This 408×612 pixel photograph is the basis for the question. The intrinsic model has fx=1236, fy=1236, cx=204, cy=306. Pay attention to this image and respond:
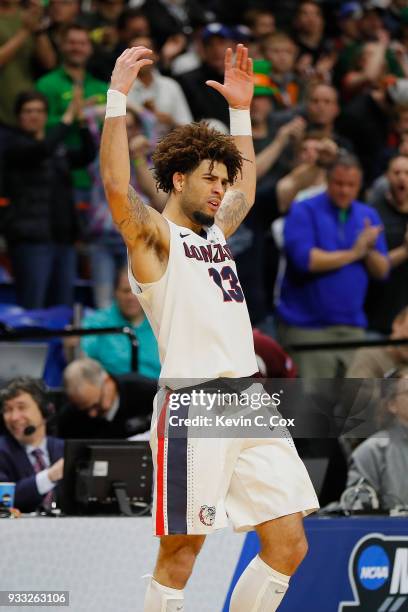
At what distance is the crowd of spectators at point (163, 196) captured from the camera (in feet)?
26.9

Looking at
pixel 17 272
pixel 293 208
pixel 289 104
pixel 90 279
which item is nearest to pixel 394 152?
pixel 289 104

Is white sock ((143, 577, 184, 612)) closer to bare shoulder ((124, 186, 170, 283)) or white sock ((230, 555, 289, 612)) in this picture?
white sock ((230, 555, 289, 612))

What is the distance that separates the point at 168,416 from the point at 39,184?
4.39 m

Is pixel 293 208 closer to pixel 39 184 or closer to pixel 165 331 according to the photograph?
pixel 39 184

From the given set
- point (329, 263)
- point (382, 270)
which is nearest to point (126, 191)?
point (329, 263)

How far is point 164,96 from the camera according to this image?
1005 cm

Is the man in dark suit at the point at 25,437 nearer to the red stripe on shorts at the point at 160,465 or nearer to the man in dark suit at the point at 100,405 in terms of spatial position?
the man in dark suit at the point at 100,405

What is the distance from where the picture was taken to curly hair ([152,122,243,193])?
5.05 m

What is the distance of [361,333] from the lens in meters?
8.77

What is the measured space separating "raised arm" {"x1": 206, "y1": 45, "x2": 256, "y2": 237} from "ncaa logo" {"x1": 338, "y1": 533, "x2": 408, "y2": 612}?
164 cm

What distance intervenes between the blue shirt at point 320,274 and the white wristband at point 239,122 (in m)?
3.09

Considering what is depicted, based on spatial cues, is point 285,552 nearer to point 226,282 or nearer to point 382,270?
point 226,282

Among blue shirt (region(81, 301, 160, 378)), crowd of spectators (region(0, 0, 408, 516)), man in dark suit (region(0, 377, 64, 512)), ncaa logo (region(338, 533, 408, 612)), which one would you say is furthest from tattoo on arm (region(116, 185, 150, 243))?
blue shirt (region(81, 301, 160, 378))

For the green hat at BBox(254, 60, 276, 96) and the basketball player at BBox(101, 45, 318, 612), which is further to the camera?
the green hat at BBox(254, 60, 276, 96)
